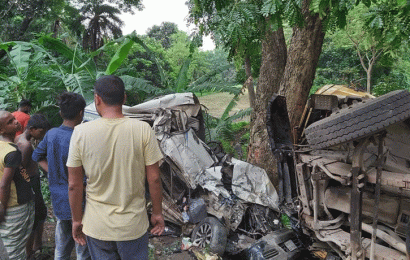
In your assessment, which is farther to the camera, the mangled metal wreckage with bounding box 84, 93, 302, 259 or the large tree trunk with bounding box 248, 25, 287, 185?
the large tree trunk with bounding box 248, 25, 287, 185

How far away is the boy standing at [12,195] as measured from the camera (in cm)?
292

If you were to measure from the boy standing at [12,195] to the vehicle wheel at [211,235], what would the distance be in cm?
211

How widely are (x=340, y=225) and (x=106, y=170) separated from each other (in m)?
2.45

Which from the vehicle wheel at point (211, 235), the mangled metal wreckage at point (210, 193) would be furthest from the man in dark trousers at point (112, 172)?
the mangled metal wreckage at point (210, 193)

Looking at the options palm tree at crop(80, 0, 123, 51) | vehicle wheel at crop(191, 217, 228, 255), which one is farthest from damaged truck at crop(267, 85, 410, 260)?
palm tree at crop(80, 0, 123, 51)

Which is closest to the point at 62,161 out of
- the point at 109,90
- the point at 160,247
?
the point at 109,90

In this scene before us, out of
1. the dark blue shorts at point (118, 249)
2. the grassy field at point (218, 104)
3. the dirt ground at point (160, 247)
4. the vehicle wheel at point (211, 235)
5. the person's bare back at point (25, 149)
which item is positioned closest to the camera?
the dark blue shorts at point (118, 249)

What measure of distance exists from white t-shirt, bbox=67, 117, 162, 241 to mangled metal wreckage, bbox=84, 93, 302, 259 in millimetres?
2230

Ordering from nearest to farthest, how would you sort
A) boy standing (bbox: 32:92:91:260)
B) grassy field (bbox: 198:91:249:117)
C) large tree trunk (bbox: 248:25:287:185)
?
boy standing (bbox: 32:92:91:260), large tree trunk (bbox: 248:25:287:185), grassy field (bbox: 198:91:249:117)

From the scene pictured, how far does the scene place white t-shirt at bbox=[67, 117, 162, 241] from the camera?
2.10 m

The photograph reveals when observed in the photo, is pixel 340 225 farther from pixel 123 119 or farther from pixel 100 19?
pixel 100 19

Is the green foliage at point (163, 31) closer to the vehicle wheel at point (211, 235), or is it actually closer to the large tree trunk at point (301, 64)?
the large tree trunk at point (301, 64)

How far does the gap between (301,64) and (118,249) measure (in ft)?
14.7

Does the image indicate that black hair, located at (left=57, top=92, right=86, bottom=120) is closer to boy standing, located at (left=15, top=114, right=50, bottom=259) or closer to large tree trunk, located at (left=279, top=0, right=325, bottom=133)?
boy standing, located at (left=15, top=114, right=50, bottom=259)
